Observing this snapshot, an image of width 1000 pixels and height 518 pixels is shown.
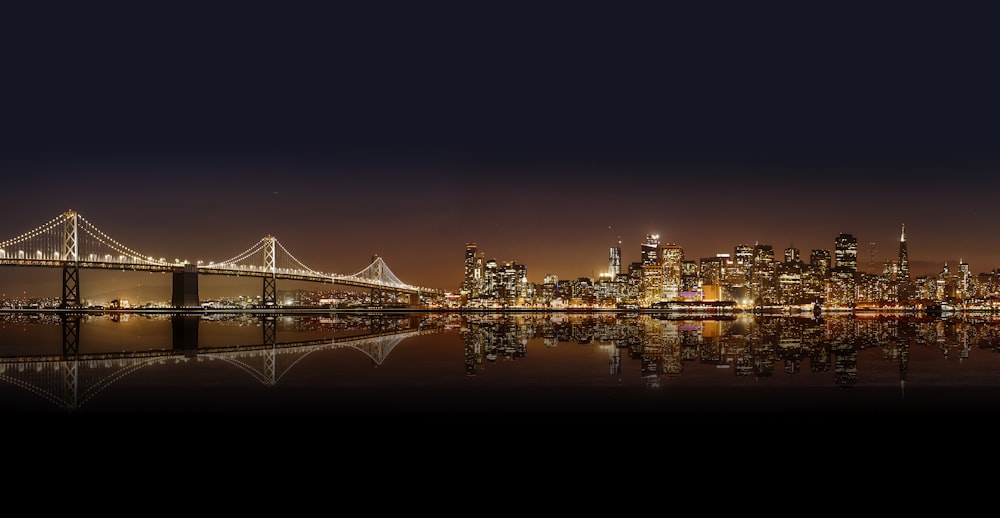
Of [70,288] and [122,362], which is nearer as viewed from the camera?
[122,362]

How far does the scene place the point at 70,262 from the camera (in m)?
94.5

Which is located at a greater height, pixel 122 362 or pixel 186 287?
pixel 186 287

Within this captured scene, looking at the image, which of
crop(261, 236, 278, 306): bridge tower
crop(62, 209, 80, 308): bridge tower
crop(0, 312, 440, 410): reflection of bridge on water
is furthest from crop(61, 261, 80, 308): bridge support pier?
crop(0, 312, 440, 410): reflection of bridge on water

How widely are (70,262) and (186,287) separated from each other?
1450 cm

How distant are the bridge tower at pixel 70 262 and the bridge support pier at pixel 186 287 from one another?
1167 cm

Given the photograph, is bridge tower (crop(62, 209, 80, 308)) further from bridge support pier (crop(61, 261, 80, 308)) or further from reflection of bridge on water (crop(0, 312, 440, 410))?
reflection of bridge on water (crop(0, 312, 440, 410))

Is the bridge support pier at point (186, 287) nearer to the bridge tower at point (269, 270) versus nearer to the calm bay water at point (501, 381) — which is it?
the bridge tower at point (269, 270)

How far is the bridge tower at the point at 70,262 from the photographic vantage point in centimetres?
9331

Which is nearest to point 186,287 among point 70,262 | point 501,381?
point 70,262

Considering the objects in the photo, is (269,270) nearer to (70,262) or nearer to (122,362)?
(70,262)

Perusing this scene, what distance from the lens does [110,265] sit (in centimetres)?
9338

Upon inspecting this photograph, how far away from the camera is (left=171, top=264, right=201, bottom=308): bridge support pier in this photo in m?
97.4

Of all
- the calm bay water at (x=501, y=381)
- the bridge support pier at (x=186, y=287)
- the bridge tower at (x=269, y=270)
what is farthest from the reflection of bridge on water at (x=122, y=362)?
the bridge tower at (x=269, y=270)

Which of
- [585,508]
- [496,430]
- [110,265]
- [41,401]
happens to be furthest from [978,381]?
[110,265]
